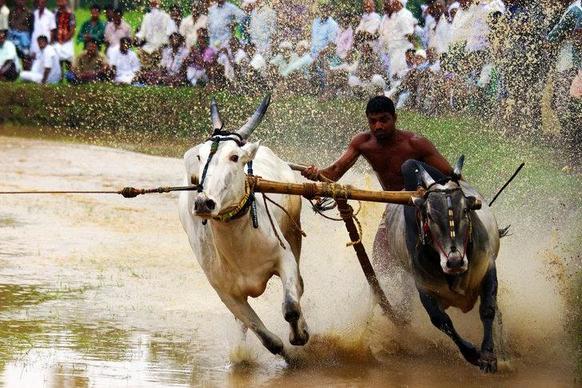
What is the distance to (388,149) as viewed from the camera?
29.1 feet

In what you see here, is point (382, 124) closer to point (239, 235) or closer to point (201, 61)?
point (239, 235)

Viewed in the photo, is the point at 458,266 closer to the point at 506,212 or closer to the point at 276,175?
the point at 276,175

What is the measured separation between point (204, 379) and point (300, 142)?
8.05m

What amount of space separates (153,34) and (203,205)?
575 inches

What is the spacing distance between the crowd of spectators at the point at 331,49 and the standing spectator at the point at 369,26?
0.02 meters

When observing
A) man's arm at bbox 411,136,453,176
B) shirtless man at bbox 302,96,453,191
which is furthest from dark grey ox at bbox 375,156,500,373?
shirtless man at bbox 302,96,453,191

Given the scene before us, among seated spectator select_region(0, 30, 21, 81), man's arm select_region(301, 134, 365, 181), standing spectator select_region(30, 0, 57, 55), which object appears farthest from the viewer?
standing spectator select_region(30, 0, 57, 55)

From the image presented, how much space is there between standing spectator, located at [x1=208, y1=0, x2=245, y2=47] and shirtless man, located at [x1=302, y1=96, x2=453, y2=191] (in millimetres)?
11532

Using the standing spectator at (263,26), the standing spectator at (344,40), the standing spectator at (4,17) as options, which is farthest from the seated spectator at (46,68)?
the standing spectator at (344,40)

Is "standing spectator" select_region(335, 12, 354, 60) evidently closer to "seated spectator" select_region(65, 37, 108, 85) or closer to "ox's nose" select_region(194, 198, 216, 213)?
"seated spectator" select_region(65, 37, 108, 85)

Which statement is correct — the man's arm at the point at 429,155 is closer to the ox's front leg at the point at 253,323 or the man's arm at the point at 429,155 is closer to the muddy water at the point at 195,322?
the muddy water at the point at 195,322

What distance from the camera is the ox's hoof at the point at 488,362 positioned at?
7898 millimetres

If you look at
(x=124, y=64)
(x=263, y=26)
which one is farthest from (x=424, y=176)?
(x=124, y=64)

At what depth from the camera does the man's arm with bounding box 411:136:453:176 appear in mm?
8688
